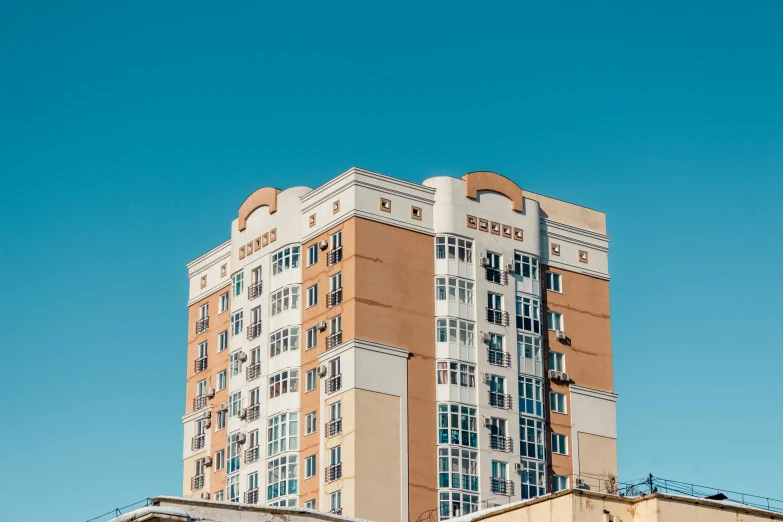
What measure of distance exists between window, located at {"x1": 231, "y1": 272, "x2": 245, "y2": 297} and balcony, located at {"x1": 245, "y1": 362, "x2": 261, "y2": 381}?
5.53 metres

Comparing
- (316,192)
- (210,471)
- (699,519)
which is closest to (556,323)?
(316,192)

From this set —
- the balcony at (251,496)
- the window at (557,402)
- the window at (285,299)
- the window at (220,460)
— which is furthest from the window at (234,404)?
the window at (557,402)

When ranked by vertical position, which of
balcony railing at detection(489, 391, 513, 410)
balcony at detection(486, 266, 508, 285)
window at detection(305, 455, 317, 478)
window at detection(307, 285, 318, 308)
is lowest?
window at detection(305, 455, 317, 478)

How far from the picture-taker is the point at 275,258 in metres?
93.5

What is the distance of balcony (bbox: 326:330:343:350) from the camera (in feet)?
286

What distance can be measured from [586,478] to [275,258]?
22.5 meters

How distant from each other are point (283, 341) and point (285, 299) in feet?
8.43

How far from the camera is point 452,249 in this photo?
91062 millimetres

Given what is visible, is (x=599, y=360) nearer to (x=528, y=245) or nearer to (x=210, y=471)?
(x=528, y=245)

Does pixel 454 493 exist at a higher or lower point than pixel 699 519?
higher

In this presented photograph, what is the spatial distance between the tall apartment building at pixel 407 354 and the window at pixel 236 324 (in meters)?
0.09

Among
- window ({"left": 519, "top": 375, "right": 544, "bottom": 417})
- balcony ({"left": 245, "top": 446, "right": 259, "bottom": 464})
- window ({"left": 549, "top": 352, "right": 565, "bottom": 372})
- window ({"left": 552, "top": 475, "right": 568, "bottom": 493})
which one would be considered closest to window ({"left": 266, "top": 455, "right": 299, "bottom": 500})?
balcony ({"left": 245, "top": 446, "right": 259, "bottom": 464})

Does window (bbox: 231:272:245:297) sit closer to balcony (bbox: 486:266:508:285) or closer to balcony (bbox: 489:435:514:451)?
balcony (bbox: 486:266:508:285)

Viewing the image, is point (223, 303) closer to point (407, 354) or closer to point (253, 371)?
point (253, 371)
